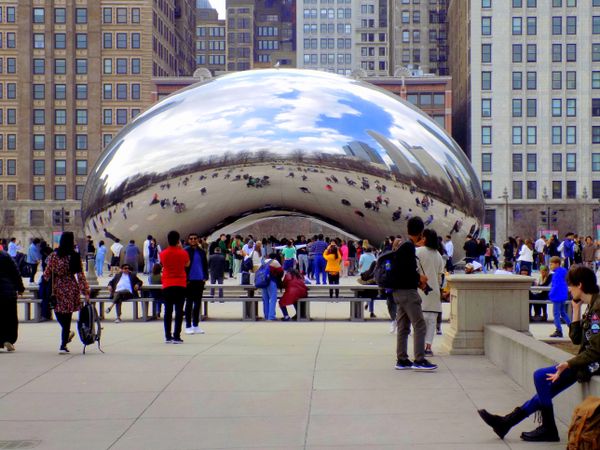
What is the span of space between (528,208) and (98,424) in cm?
8592

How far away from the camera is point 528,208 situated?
296 ft

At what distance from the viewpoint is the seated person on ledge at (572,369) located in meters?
6.12

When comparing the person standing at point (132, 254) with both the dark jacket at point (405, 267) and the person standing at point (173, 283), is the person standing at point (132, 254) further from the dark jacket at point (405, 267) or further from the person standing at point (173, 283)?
the dark jacket at point (405, 267)

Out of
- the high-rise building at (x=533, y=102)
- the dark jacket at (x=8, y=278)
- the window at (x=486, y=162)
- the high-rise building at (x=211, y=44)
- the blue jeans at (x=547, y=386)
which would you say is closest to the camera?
the blue jeans at (x=547, y=386)

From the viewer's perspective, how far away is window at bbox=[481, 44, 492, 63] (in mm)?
91188

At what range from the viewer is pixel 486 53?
91.3 metres

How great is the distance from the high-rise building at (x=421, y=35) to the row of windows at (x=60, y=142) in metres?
47.4

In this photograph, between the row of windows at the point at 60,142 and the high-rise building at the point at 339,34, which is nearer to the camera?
the row of windows at the point at 60,142

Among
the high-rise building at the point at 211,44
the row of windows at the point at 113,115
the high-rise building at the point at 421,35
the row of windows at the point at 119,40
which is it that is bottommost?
the row of windows at the point at 113,115

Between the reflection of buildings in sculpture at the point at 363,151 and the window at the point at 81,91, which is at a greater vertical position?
the window at the point at 81,91

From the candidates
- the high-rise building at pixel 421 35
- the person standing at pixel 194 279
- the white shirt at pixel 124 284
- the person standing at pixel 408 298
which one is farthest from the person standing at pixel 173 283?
the high-rise building at pixel 421 35

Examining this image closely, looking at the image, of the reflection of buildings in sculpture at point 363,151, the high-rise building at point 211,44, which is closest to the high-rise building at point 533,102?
the reflection of buildings in sculpture at point 363,151

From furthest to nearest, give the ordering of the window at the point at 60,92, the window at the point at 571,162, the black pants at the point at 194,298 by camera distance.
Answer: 1. the window at the point at 60,92
2. the window at the point at 571,162
3. the black pants at the point at 194,298

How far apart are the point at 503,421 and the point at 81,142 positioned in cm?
9384
